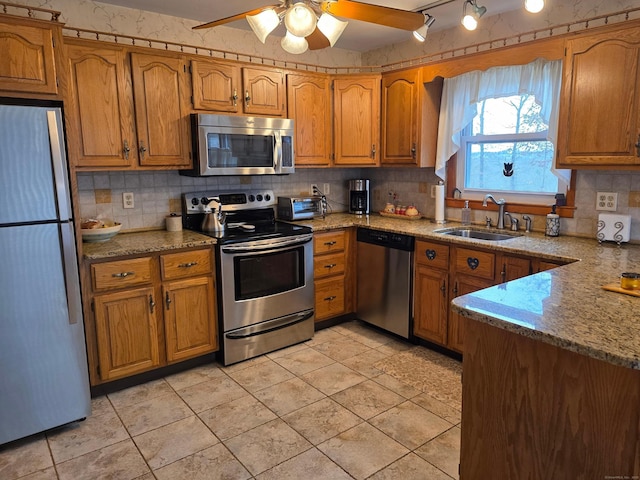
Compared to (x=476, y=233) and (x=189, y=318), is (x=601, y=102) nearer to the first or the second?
(x=476, y=233)

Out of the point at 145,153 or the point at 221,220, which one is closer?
the point at 145,153

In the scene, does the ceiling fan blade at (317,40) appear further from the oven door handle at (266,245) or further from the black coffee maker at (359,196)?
the black coffee maker at (359,196)

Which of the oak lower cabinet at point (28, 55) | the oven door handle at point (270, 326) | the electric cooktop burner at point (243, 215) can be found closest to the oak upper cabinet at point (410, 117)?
the electric cooktop burner at point (243, 215)

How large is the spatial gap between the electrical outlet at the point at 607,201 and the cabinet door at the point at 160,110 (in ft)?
9.15

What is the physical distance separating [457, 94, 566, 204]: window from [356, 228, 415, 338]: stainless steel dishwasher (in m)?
0.83

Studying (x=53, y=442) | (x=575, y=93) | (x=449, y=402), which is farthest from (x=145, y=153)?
(x=575, y=93)

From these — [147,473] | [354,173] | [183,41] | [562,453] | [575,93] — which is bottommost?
[147,473]

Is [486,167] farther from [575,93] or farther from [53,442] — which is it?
[53,442]

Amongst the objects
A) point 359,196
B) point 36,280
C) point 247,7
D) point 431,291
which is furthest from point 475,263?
point 36,280

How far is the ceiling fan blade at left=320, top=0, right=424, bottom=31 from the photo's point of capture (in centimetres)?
199

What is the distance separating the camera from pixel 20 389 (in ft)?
7.46

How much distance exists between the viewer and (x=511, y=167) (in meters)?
3.39

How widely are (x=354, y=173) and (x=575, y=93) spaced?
225cm

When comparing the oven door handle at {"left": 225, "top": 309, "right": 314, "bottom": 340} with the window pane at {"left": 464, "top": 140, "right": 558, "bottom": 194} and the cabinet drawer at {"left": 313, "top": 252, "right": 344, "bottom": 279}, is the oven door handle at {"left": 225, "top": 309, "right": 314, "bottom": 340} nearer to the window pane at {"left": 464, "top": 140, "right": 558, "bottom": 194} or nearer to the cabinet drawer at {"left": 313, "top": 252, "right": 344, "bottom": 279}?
the cabinet drawer at {"left": 313, "top": 252, "right": 344, "bottom": 279}
